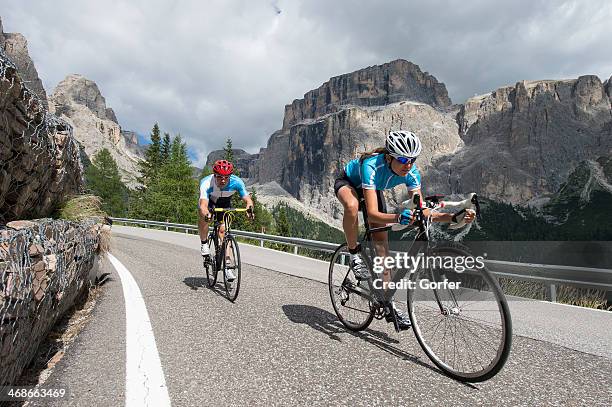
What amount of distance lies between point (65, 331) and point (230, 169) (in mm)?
3054

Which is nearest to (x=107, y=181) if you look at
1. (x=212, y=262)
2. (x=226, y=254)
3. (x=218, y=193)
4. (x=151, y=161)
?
(x=151, y=161)

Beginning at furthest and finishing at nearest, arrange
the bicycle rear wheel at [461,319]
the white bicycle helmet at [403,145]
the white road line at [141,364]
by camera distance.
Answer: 1. the white bicycle helmet at [403,145]
2. the bicycle rear wheel at [461,319]
3. the white road line at [141,364]

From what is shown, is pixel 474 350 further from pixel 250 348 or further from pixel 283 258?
pixel 283 258

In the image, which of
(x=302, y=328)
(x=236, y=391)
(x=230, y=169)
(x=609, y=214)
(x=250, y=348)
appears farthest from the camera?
(x=609, y=214)

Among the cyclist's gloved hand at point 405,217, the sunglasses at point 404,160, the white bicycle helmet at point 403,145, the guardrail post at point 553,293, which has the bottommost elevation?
the guardrail post at point 553,293

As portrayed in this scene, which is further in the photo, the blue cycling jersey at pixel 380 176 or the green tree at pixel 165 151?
the green tree at pixel 165 151

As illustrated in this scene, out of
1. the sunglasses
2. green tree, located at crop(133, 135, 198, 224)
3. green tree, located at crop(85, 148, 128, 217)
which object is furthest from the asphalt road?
green tree, located at crop(85, 148, 128, 217)

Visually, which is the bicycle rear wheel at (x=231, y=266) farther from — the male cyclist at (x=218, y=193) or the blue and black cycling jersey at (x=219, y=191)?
the blue and black cycling jersey at (x=219, y=191)

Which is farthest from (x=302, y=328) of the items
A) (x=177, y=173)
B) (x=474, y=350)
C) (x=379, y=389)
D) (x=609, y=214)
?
(x=609, y=214)

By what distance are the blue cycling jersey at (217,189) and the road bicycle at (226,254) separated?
0.29 metres

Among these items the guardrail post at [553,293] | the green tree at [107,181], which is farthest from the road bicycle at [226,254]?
the green tree at [107,181]

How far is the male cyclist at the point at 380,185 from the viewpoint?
3322mm

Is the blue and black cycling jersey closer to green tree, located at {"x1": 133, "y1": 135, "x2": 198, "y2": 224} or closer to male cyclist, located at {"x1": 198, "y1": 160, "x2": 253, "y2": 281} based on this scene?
male cyclist, located at {"x1": 198, "y1": 160, "x2": 253, "y2": 281}

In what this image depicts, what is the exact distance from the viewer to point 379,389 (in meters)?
2.55
